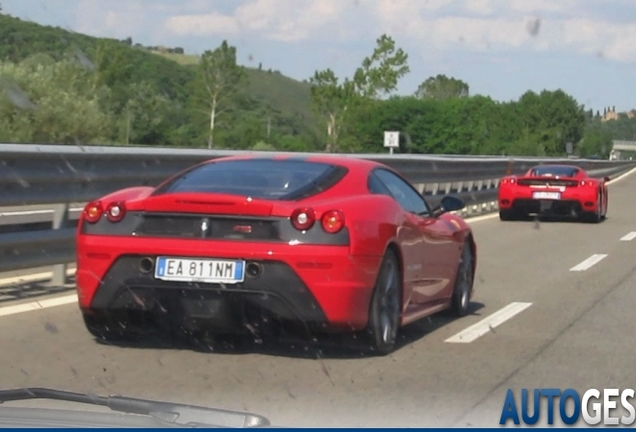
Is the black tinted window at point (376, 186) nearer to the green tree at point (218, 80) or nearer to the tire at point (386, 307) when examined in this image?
the tire at point (386, 307)

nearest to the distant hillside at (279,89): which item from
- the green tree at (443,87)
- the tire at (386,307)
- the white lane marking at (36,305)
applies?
the green tree at (443,87)

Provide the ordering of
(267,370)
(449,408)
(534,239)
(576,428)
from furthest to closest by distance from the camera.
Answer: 1. (534,239)
2. (267,370)
3. (449,408)
4. (576,428)

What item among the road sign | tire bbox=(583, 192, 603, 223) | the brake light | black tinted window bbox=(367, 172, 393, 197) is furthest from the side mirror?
the road sign

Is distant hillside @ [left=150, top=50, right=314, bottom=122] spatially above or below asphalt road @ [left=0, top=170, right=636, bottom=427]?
above

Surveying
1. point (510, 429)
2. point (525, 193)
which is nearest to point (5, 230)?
point (510, 429)

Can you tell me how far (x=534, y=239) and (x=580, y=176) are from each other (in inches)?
197

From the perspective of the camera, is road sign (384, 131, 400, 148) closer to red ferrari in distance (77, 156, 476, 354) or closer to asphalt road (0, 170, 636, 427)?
asphalt road (0, 170, 636, 427)

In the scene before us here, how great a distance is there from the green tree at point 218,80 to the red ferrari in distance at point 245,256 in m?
32.9

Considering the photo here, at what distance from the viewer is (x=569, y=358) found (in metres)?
7.59

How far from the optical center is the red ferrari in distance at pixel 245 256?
6973 millimetres

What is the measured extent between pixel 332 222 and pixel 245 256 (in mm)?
522

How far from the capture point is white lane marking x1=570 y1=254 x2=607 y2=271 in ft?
44.6

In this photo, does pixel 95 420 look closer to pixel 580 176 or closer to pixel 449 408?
pixel 449 408

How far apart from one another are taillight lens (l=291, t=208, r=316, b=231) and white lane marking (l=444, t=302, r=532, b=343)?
1.72 m
